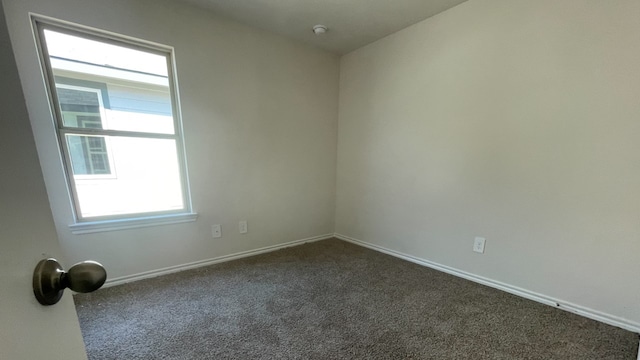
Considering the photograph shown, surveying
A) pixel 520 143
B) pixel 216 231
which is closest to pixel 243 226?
pixel 216 231

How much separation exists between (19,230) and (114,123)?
1.97 m

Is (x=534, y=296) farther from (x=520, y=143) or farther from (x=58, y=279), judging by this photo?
(x=58, y=279)

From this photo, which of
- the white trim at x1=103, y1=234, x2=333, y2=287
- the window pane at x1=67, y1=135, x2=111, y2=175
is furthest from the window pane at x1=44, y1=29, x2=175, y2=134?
the white trim at x1=103, y1=234, x2=333, y2=287

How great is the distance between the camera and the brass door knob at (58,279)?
376 mm

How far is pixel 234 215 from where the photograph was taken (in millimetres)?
2404

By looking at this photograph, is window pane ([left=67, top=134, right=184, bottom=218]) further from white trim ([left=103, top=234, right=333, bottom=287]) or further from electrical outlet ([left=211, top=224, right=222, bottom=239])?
white trim ([left=103, top=234, right=333, bottom=287])

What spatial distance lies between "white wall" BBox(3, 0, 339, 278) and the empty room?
2cm

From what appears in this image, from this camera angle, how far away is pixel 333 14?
2.06 meters

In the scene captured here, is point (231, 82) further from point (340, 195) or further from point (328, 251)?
point (328, 251)

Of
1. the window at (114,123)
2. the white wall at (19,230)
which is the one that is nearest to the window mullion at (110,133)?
the window at (114,123)

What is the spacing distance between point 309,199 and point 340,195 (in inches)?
16.9

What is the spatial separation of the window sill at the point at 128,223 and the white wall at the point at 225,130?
0.05 metres

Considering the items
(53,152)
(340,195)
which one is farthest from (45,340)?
(340,195)

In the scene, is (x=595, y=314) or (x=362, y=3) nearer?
(x=595, y=314)
